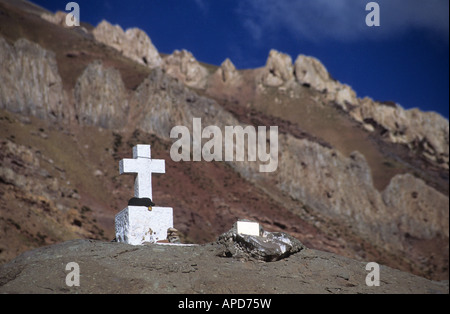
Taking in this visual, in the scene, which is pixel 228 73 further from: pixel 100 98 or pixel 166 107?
pixel 100 98

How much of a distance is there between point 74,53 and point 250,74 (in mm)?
51072

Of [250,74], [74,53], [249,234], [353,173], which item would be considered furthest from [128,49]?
[249,234]

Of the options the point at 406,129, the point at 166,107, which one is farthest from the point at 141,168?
the point at 406,129

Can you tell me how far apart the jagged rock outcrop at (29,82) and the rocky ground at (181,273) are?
35.9 metres

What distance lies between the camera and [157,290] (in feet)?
46.9

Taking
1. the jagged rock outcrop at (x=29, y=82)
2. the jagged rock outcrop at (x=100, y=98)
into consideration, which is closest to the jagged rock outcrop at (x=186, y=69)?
the jagged rock outcrop at (x=100, y=98)

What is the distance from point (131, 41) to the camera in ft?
354

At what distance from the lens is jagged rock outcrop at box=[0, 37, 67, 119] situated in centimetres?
5022

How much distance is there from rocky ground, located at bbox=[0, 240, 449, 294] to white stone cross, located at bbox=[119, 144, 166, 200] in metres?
2.02

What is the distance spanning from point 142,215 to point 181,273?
9.96ft

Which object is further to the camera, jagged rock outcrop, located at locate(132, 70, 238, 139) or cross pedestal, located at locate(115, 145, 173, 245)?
jagged rock outcrop, located at locate(132, 70, 238, 139)

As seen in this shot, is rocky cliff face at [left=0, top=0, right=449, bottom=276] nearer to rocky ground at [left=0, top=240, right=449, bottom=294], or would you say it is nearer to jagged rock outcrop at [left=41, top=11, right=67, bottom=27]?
jagged rock outcrop at [left=41, top=11, right=67, bottom=27]

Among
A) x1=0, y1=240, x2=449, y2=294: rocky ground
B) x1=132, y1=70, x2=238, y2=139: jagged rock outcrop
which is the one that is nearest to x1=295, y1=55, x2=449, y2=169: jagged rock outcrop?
x1=132, y1=70, x2=238, y2=139: jagged rock outcrop

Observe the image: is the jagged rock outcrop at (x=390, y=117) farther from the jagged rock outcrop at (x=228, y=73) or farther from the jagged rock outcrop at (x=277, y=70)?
the jagged rock outcrop at (x=228, y=73)
